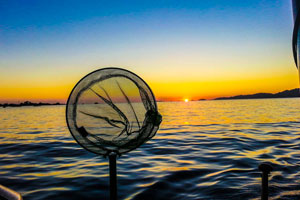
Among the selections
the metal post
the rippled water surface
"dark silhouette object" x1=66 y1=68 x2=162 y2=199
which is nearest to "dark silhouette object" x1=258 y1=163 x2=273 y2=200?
"dark silhouette object" x1=66 y1=68 x2=162 y2=199

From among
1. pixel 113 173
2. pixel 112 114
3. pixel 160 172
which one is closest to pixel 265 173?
pixel 113 173

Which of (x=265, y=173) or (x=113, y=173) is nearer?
(x=113, y=173)

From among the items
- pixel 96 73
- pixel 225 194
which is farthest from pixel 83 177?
pixel 96 73

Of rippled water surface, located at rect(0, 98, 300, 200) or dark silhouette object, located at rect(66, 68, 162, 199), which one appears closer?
dark silhouette object, located at rect(66, 68, 162, 199)

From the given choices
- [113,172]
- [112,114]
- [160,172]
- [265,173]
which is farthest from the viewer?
[160,172]

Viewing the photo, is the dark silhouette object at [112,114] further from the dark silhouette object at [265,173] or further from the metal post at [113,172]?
the dark silhouette object at [265,173]

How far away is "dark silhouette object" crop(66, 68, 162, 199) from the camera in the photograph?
2.79 m

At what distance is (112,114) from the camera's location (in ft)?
10.3

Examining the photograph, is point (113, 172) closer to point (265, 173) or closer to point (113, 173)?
point (113, 173)

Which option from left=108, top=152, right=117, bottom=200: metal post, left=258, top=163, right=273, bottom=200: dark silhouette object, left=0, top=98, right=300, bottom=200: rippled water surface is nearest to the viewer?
left=108, top=152, right=117, bottom=200: metal post

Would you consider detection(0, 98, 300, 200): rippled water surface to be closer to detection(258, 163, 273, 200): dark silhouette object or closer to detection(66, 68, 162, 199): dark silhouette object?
detection(258, 163, 273, 200): dark silhouette object

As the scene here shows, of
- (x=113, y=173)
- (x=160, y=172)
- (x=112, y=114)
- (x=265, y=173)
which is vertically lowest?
(x=160, y=172)

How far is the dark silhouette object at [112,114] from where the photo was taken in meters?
2.79

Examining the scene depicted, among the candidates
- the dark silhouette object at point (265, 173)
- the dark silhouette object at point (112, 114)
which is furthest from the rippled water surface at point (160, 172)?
the dark silhouette object at point (112, 114)
